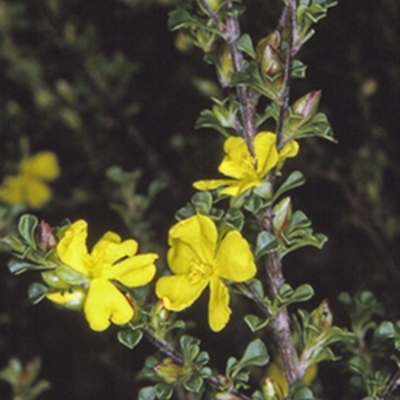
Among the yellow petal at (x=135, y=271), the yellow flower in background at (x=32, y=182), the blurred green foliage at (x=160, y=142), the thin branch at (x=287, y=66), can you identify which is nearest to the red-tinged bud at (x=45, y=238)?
the yellow petal at (x=135, y=271)

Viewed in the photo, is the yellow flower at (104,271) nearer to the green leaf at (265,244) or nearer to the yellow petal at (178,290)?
the yellow petal at (178,290)

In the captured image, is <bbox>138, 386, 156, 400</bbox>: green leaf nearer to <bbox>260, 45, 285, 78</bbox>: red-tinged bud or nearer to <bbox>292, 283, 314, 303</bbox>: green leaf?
<bbox>292, 283, 314, 303</bbox>: green leaf

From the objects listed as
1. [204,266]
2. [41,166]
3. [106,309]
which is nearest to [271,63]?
[204,266]

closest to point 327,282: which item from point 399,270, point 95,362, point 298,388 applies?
point 399,270

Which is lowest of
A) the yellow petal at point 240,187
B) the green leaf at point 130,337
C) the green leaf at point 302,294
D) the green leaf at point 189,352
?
the green leaf at point 189,352

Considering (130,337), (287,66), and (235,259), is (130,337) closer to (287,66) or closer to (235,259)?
(235,259)
